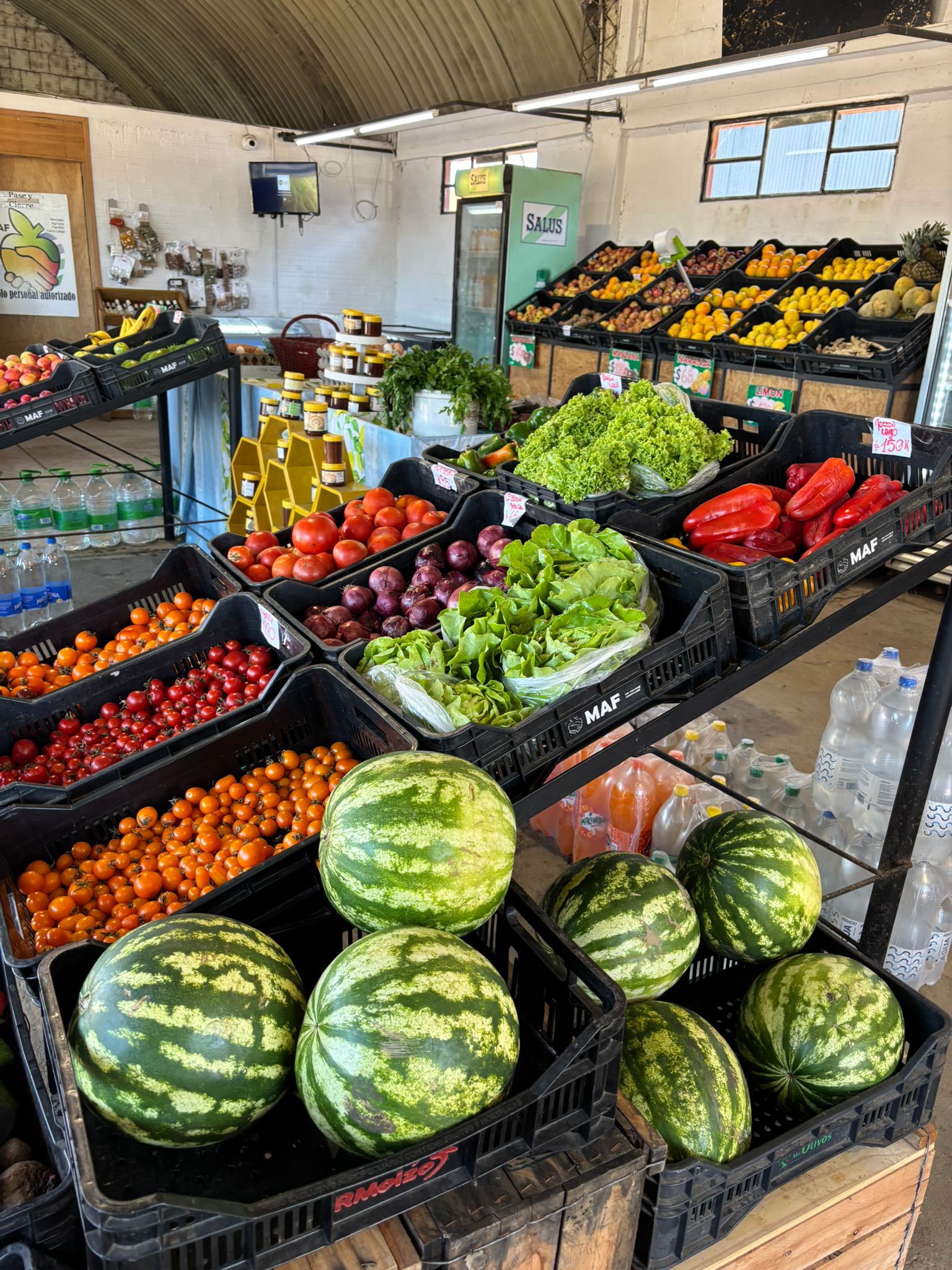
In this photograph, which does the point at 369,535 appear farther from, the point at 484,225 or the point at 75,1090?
the point at 484,225

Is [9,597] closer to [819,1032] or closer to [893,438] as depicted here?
[893,438]

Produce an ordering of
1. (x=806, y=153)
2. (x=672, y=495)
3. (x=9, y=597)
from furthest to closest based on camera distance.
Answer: (x=806, y=153)
(x=9, y=597)
(x=672, y=495)

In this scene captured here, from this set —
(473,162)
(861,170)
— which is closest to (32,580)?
(861,170)

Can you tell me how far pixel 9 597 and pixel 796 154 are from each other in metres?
7.14

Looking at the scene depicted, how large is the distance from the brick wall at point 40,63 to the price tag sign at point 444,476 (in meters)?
15.1

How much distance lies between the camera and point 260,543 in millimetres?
2799

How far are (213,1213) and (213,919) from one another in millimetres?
329

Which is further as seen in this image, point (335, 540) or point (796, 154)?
point (796, 154)

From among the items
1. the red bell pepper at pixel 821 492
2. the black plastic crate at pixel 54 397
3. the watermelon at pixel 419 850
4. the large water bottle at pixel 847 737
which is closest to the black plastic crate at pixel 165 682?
the watermelon at pixel 419 850

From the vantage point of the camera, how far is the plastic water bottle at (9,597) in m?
4.73

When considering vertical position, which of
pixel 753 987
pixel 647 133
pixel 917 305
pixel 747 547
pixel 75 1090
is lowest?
pixel 753 987

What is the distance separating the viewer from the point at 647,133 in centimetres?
927

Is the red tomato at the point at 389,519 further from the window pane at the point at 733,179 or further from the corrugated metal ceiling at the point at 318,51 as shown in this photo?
the corrugated metal ceiling at the point at 318,51

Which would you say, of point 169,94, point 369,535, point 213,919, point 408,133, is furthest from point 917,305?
point 169,94
